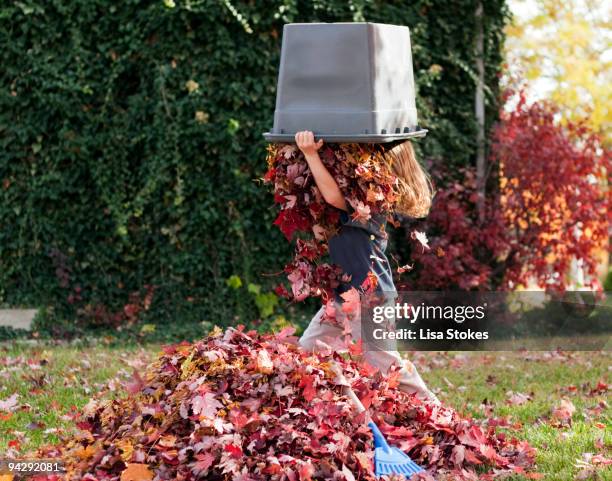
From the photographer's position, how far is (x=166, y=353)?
383 cm

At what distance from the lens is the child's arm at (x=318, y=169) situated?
12.1 ft

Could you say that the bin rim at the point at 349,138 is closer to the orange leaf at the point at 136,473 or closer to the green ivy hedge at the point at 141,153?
the orange leaf at the point at 136,473

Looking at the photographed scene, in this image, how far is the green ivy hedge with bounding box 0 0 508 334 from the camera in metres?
7.13

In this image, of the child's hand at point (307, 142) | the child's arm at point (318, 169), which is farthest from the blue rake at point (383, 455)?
the child's hand at point (307, 142)

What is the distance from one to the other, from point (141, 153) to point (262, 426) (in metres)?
4.48

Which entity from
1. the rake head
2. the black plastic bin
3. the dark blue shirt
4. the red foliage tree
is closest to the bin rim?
the black plastic bin

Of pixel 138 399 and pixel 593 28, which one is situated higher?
pixel 593 28

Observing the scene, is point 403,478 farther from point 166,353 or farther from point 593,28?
point 593,28

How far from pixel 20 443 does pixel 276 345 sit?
140 centimetres

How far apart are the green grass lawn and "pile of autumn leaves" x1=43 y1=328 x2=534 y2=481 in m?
0.34

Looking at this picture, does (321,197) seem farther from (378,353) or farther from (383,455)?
(383,455)

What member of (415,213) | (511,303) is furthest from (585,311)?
(415,213)

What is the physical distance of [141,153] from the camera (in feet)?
24.1

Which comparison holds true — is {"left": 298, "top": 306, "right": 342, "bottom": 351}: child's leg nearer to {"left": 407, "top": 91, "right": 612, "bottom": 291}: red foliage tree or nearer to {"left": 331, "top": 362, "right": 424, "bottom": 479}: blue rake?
{"left": 331, "top": 362, "right": 424, "bottom": 479}: blue rake
